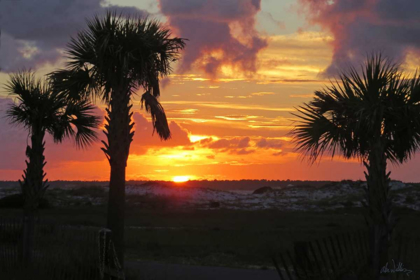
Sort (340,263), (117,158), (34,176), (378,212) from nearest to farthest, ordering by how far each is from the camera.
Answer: (340,263), (378,212), (117,158), (34,176)

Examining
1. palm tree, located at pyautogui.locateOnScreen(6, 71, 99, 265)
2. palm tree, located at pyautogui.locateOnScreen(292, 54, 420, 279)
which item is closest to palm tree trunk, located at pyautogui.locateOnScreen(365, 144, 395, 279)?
palm tree, located at pyautogui.locateOnScreen(292, 54, 420, 279)

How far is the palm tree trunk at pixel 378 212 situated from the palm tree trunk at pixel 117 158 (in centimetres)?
771

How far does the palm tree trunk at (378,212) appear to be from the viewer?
16.8 metres

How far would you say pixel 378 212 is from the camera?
17.3m

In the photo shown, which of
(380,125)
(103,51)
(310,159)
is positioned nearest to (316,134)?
(310,159)

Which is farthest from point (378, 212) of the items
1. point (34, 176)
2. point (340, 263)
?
point (34, 176)

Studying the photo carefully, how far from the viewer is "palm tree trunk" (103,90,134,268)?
746 inches

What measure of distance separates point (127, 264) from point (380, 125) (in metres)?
10.7

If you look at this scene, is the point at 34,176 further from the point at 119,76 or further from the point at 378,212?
the point at 378,212

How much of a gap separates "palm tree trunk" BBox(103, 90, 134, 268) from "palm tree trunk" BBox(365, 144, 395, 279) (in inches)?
304

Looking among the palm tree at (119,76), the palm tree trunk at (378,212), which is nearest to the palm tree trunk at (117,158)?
the palm tree at (119,76)

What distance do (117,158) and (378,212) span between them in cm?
831
